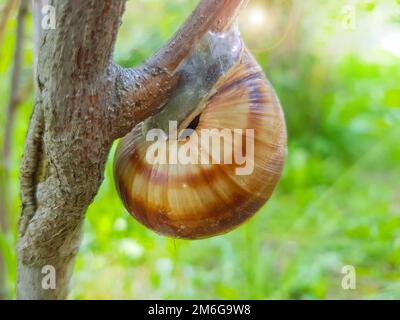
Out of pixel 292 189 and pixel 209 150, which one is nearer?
pixel 209 150

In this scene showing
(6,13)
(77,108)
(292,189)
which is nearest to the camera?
Answer: (77,108)

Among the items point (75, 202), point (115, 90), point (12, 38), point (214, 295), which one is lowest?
point (214, 295)

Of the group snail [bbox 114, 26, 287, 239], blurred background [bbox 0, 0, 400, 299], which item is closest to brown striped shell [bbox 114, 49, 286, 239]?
snail [bbox 114, 26, 287, 239]

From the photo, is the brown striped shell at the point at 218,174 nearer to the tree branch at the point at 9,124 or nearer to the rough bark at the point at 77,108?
the rough bark at the point at 77,108

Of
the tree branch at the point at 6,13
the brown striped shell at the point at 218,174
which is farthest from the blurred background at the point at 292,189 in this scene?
the brown striped shell at the point at 218,174

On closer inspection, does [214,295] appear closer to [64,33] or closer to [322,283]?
[322,283]

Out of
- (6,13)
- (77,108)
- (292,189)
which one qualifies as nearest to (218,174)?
(77,108)

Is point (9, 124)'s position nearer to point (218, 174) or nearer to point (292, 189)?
point (218, 174)

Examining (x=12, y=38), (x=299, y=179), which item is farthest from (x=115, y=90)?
(x=299, y=179)
